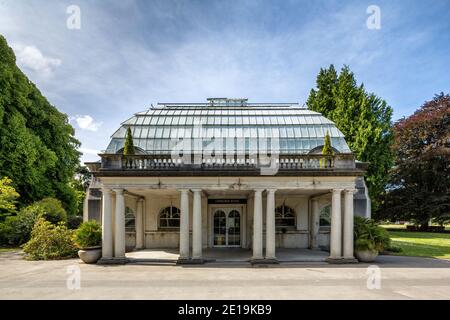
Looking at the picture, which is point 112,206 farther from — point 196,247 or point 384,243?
point 384,243

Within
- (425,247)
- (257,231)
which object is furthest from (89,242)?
(425,247)

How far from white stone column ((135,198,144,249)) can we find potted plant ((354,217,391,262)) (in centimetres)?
1300

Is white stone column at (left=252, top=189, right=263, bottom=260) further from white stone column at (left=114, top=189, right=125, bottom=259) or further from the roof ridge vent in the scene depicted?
the roof ridge vent

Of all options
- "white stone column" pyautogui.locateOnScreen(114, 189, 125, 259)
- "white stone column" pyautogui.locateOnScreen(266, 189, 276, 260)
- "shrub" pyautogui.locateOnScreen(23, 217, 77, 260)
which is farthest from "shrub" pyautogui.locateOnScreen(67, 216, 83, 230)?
"white stone column" pyautogui.locateOnScreen(266, 189, 276, 260)

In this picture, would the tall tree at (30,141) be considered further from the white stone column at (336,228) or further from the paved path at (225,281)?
the white stone column at (336,228)

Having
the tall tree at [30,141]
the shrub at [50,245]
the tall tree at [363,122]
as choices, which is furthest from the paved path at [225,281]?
the tall tree at [363,122]

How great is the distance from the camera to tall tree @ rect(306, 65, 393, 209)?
28.6 m

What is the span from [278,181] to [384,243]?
21.3ft

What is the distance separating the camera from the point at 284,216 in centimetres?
1962

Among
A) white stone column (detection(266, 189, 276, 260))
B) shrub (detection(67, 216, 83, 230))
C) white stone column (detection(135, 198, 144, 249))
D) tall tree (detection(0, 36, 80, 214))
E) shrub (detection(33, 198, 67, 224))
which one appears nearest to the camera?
white stone column (detection(266, 189, 276, 260))

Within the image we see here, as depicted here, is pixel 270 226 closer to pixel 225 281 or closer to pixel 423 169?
pixel 225 281

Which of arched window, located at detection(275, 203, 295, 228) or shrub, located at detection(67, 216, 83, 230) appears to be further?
shrub, located at detection(67, 216, 83, 230)

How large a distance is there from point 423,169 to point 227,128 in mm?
34690
